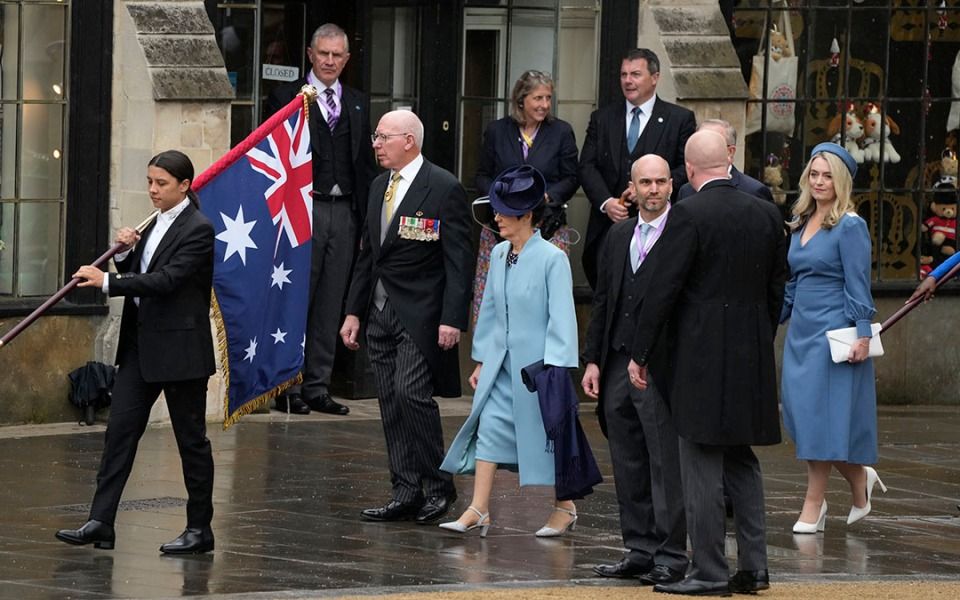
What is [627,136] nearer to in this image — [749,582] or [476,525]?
[476,525]

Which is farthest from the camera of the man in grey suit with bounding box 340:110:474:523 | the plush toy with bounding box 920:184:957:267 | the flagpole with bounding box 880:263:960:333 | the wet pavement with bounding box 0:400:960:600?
the plush toy with bounding box 920:184:957:267

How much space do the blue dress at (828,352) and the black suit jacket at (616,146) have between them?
294 cm

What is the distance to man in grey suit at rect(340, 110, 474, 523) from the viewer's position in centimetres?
1091

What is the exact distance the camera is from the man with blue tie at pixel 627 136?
13977mm

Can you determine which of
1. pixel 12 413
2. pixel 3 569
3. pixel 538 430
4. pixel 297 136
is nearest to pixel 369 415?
pixel 12 413

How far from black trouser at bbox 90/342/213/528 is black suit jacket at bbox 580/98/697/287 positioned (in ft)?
16.2

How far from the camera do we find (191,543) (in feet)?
31.8

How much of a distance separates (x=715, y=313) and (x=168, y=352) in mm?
2457

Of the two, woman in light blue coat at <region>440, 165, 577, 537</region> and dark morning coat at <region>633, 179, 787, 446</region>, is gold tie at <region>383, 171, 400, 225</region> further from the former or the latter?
dark morning coat at <region>633, 179, 787, 446</region>

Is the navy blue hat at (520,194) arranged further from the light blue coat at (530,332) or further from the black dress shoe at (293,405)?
the black dress shoe at (293,405)

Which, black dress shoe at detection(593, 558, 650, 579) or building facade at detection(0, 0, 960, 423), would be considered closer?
black dress shoe at detection(593, 558, 650, 579)

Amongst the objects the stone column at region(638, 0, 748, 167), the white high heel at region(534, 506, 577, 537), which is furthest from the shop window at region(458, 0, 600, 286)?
the white high heel at region(534, 506, 577, 537)

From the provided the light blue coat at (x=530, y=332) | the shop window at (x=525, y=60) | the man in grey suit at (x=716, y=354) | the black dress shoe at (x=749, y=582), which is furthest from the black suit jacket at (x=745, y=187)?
the shop window at (x=525, y=60)

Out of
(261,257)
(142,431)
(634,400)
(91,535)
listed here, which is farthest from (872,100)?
(91,535)
